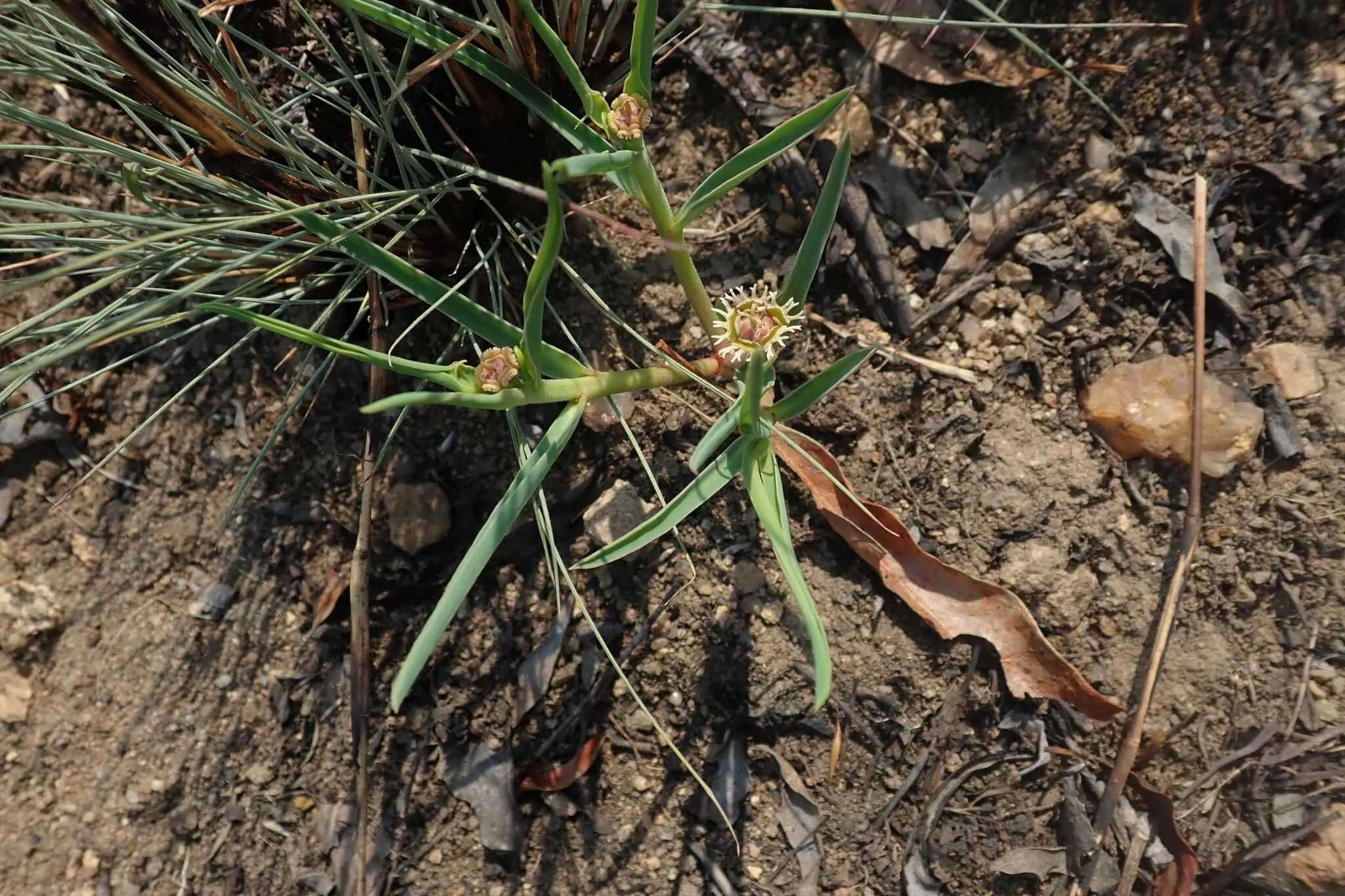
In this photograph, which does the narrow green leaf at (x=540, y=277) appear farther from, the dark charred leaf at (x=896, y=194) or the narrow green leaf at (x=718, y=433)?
the dark charred leaf at (x=896, y=194)

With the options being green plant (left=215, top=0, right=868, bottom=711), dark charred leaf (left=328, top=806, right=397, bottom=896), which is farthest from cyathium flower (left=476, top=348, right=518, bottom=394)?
dark charred leaf (left=328, top=806, right=397, bottom=896)

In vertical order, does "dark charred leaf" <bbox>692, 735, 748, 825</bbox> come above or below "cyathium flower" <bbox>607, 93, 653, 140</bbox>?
below

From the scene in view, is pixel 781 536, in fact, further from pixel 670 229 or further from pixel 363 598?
pixel 363 598

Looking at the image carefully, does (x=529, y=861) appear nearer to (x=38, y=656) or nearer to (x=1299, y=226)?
(x=38, y=656)

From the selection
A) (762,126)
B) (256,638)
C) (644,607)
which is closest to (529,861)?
(644,607)

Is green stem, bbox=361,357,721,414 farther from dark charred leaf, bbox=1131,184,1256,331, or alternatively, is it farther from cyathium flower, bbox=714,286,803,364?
dark charred leaf, bbox=1131,184,1256,331
